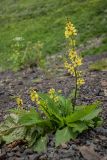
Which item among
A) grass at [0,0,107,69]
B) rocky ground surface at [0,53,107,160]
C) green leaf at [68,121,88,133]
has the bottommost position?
rocky ground surface at [0,53,107,160]

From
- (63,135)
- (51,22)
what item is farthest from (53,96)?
(51,22)

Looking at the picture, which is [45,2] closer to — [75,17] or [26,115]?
[75,17]

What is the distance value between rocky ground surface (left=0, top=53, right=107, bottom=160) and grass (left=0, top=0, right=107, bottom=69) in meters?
7.93

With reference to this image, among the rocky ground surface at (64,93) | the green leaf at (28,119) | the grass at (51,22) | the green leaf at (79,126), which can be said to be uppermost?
the grass at (51,22)

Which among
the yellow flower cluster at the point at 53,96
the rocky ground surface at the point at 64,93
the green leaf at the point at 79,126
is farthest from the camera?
the yellow flower cluster at the point at 53,96

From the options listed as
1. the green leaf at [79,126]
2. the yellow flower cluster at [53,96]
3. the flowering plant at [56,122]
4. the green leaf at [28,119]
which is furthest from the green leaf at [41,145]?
the yellow flower cluster at [53,96]

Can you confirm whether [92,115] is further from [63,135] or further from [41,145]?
[41,145]

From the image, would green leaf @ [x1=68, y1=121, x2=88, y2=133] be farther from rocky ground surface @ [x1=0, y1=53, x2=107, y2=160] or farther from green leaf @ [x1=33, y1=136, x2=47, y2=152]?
green leaf @ [x1=33, y1=136, x2=47, y2=152]

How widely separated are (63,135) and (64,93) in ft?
16.9

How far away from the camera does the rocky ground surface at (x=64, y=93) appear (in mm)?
7766

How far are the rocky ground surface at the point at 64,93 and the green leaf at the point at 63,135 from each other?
3.4 inches

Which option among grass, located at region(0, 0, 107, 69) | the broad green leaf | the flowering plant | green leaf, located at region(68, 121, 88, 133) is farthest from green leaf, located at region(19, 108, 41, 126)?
grass, located at region(0, 0, 107, 69)

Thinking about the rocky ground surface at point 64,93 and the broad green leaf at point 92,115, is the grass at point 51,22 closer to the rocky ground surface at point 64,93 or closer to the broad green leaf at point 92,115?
the rocky ground surface at point 64,93

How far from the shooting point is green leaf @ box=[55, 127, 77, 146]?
8016mm
